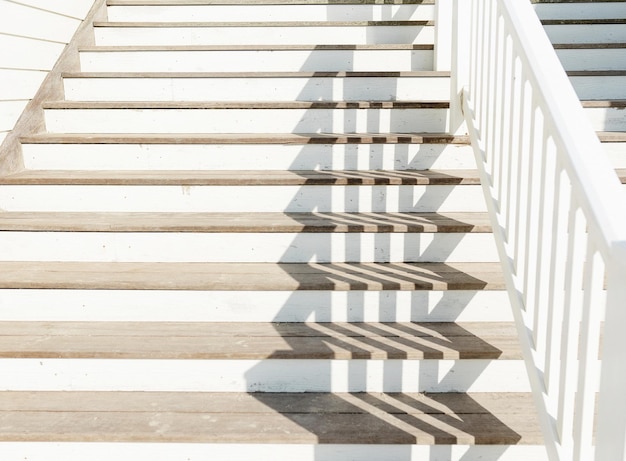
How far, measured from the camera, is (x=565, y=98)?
4.91ft

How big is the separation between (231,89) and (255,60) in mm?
249

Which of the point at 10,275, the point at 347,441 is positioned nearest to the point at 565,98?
the point at 347,441

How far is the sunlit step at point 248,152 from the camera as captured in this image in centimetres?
270

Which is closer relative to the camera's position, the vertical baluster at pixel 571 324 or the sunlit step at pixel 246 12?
the vertical baluster at pixel 571 324

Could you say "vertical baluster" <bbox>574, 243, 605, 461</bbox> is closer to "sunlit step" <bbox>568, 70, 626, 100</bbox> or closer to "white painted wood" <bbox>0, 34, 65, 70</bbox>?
"sunlit step" <bbox>568, 70, 626, 100</bbox>

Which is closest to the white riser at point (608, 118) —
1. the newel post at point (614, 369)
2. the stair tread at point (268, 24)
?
the stair tread at point (268, 24)

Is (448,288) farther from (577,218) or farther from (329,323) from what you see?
(577,218)

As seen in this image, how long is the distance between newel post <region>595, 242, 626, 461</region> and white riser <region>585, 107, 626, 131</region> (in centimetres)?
177

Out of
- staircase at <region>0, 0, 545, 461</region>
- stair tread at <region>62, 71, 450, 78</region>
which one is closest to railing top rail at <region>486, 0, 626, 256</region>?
staircase at <region>0, 0, 545, 461</region>

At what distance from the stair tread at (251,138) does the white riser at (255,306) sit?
0.78m

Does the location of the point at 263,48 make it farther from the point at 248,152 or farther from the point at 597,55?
the point at 597,55

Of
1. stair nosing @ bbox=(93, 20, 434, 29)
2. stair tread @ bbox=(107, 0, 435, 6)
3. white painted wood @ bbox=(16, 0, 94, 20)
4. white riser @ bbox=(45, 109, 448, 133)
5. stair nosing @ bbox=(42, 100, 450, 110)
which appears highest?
stair tread @ bbox=(107, 0, 435, 6)

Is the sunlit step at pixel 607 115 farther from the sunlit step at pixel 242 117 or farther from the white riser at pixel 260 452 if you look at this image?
the white riser at pixel 260 452

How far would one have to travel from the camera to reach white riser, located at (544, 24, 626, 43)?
3332 millimetres
